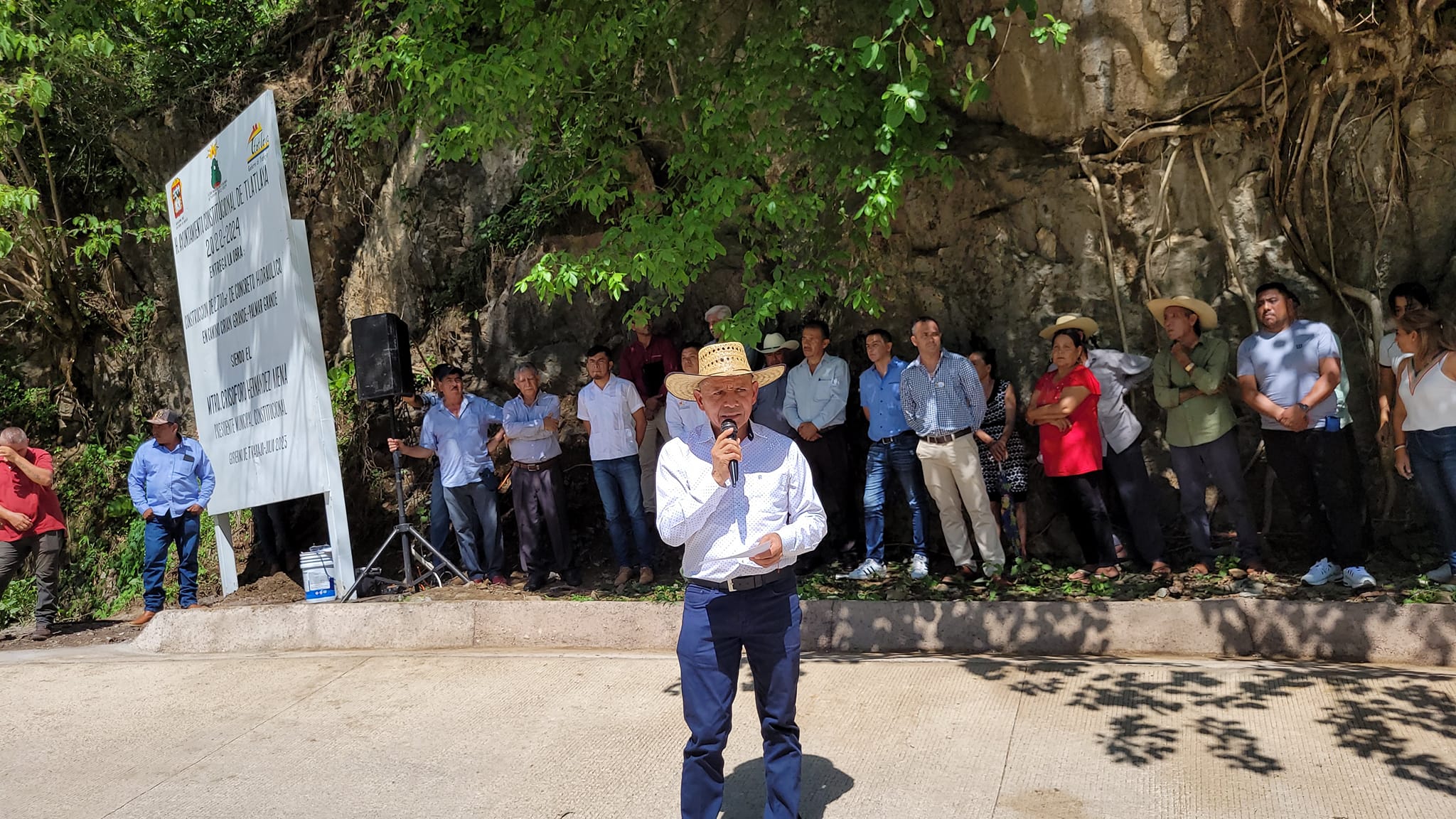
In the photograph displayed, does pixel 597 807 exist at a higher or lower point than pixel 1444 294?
lower

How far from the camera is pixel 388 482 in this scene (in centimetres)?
1163

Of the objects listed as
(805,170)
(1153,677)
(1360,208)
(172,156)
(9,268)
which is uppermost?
(172,156)

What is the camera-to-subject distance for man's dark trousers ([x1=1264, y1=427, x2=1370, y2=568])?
6.52m

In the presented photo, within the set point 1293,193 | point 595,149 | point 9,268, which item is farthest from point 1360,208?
point 9,268

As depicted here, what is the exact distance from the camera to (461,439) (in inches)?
355

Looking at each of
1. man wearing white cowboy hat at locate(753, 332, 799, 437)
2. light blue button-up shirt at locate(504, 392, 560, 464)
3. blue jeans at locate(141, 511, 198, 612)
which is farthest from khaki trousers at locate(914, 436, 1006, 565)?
blue jeans at locate(141, 511, 198, 612)

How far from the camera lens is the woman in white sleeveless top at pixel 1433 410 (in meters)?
6.07

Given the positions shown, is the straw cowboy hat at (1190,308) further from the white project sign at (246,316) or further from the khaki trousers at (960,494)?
the white project sign at (246,316)

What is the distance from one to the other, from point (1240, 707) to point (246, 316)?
8022mm

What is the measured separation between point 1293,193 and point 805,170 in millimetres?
3490

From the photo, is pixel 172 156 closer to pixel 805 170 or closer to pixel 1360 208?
pixel 805 170

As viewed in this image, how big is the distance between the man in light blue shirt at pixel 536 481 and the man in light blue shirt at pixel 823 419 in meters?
1.98

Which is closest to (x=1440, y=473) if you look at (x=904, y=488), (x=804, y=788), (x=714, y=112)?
(x=904, y=488)

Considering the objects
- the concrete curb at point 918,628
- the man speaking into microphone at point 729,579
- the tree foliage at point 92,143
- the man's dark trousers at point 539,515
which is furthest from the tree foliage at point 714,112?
the tree foliage at point 92,143
